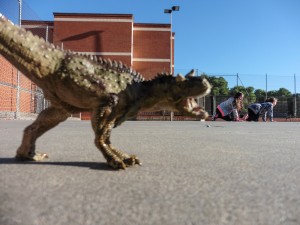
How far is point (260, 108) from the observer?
14.8 meters

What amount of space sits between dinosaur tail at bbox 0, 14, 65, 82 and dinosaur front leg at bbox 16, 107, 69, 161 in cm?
27

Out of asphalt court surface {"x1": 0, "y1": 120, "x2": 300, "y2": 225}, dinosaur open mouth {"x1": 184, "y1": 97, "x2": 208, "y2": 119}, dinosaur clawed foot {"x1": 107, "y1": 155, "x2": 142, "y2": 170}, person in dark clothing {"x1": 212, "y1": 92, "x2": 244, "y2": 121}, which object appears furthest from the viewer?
person in dark clothing {"x1": 212, "y1": 92, "x2": 244, "y2": 121}

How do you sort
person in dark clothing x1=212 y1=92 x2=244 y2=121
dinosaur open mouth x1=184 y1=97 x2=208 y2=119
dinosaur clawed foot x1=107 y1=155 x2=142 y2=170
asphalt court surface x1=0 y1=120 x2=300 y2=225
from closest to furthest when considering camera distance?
asphalt court surface x1=0 y1=120 x2=300 y2=225
dinosaur clawed foot x1=107 y1=155 x2=142 y2=170
dinosaur open mouth x1=184 y1=97 x2=208 y2=119
person in dark clothing x1=212 y1=92 x2=244 y2=121

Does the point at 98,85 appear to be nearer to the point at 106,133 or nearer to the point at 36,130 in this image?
the point at 106,133

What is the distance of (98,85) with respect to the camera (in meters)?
1.65

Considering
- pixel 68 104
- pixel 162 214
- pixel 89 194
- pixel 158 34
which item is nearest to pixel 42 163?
pixel 68 104

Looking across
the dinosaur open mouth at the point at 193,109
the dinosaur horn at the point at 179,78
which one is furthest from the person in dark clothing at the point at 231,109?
the dinosaur horn at the point at 179,78

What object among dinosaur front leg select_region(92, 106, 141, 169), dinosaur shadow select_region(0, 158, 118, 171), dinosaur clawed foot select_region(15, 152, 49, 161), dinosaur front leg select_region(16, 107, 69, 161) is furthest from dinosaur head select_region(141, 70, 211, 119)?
dinosaur clawed foot select_region(15, 152, 49, 161)

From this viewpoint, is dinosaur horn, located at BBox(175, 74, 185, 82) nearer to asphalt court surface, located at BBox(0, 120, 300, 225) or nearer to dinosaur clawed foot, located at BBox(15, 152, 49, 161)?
asphalt court surface, located at BBox(0, 120, 300, 225)

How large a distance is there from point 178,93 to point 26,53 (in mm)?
786

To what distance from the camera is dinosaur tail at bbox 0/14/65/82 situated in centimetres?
164

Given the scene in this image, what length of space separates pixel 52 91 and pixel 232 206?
114 cm

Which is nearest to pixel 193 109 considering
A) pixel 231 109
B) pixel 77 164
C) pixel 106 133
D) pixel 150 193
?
pixel 106 133

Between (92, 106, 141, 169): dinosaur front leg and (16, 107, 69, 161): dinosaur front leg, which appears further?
(16, 107, 69, 161): dinosaur front leg
